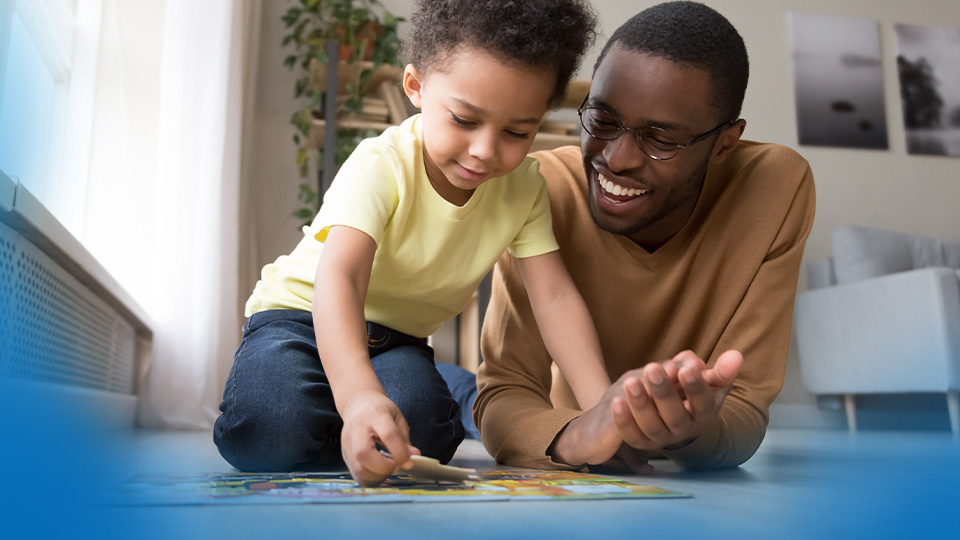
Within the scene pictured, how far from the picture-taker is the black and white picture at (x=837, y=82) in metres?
4.43

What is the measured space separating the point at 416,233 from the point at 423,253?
30 millimetres

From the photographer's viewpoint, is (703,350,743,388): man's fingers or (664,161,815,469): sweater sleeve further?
(664,161,815,469): sweater sleeve

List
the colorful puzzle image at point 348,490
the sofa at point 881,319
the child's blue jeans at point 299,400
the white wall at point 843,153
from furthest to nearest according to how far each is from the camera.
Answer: the white wall at point 843,153 < the sofa at point 881,319 < the child's blue jeans at point 299,400 < the colorful puzzle image at point 348,490

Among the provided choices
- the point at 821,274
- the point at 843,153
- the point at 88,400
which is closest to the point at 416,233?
the point at 88,400

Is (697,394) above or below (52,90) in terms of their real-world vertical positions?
below

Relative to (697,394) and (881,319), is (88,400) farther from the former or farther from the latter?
(881,319)

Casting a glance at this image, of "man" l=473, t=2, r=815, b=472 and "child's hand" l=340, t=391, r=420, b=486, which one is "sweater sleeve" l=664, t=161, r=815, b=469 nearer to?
"man" l=473, t=2, r=815, b=472

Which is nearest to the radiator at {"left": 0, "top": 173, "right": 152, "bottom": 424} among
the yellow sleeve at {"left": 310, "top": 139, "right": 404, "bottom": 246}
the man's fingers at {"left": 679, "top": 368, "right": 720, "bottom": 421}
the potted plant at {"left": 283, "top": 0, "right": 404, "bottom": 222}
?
the yellow sleeve at {"left": 310, "top": 139, "right": 404, "bottom": 246}

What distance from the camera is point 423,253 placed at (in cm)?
111

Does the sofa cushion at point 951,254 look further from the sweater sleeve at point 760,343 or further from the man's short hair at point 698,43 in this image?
the man's short hair at point 698,43

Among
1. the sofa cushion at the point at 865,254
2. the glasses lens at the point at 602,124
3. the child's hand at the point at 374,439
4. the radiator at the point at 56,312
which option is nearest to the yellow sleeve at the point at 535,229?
the glasses lens at the point at 602,124

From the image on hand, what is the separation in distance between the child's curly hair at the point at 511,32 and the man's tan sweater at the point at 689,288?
311 millimetres

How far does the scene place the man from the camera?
1132 millimetres

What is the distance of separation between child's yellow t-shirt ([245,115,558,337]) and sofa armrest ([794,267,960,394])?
8.40 ft
